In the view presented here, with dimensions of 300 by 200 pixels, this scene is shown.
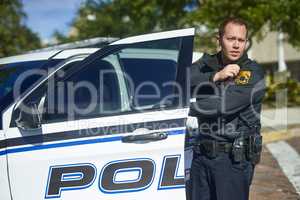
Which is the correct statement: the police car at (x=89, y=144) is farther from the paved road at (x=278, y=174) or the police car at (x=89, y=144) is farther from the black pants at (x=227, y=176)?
the paved road at (x=278, y=174)

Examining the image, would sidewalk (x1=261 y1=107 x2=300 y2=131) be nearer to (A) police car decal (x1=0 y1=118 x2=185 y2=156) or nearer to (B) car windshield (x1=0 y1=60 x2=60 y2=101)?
(B) car windshield (x1=0 y1=60 x2=60 y2=101)

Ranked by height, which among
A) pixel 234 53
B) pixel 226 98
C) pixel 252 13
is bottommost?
pixel 226 98

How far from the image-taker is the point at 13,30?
90.5 feet

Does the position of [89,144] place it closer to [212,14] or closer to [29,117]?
[29,117]

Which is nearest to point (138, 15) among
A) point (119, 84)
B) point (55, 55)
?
point (55, 55)

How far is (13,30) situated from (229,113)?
2609cm

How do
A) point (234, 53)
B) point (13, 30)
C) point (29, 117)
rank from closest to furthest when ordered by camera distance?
point (234, 53), point (29, 117), point (13, 30)

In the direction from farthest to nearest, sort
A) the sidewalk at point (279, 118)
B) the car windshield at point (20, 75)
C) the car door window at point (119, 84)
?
the sidewalk at point (279, 118) < the car windshield at point (20, 75) < the car door window at point (119, 84)

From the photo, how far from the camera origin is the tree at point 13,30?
50.5ft

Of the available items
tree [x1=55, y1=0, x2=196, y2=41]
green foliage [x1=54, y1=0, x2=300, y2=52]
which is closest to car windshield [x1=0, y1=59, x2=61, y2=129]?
tree [x1=55, y1=0, x2=196, y2=41]

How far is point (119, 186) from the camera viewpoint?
11.7ft

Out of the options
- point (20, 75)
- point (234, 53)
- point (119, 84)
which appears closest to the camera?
point (234, 53)

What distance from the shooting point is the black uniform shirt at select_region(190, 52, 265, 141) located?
3.00m

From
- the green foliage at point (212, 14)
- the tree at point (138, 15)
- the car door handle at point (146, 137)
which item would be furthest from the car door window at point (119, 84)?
the green foliage at point (212, 14)
